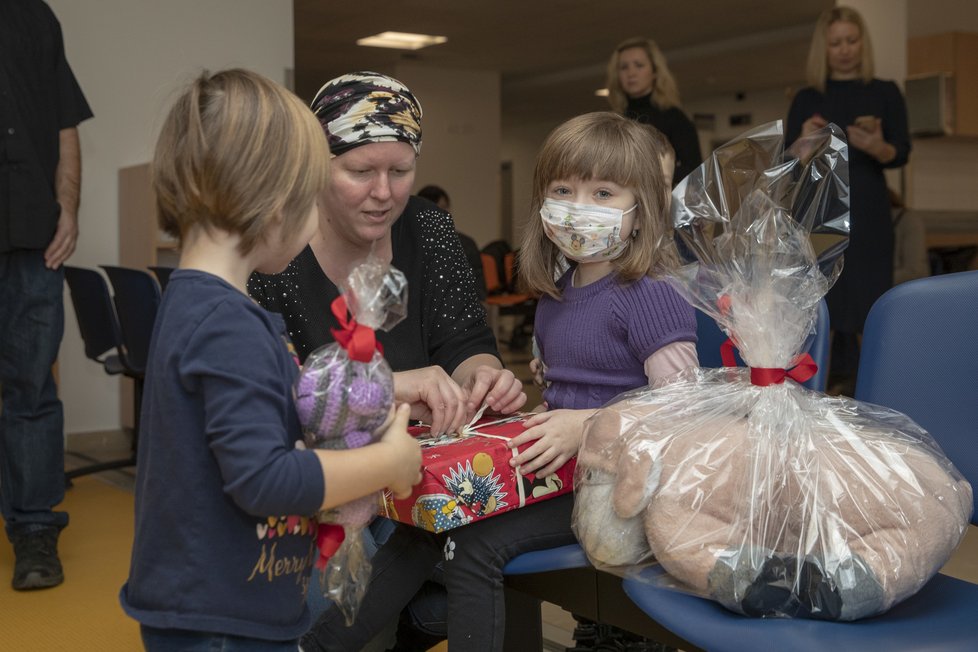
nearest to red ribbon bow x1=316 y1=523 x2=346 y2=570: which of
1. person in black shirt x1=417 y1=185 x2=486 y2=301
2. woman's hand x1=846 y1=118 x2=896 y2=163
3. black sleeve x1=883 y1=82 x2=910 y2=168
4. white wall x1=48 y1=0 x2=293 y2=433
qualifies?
person in black shirt x1=417 y1=185 x2=486 y2=301

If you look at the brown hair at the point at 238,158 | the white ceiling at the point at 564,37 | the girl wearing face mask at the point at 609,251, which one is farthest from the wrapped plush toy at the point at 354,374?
the white ceiling at the point at 564,37

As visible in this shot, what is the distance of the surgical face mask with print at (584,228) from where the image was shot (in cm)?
167

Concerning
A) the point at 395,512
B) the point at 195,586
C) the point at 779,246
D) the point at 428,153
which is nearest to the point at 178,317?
the point at 195,586

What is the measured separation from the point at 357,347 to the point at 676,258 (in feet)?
2.29

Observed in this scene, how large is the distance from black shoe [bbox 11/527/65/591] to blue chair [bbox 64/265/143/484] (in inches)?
43.8

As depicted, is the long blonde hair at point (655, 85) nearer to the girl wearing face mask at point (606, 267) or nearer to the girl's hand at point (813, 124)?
the girl's hand at point (813, 124)

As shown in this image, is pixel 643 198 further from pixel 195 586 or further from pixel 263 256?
pixel 195 586

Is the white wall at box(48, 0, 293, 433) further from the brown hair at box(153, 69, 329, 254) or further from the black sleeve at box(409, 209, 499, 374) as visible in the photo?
the brown hair at box(153, 69, 329, 254)

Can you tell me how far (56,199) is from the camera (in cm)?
292

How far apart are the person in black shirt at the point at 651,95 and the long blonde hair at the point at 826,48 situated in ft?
1.74

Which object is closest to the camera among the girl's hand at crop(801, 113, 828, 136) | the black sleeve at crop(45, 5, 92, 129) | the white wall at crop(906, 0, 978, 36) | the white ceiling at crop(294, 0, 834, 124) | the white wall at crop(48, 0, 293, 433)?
the black sleeve at crop(45, 5, 92, 129)

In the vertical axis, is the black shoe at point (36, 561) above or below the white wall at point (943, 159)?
below

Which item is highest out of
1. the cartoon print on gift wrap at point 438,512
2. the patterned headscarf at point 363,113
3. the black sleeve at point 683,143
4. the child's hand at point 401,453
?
the black sleeve at point 683,143

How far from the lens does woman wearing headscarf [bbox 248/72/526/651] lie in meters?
1.59
